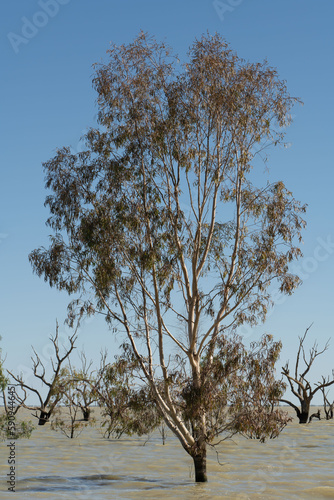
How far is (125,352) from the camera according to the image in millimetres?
14922

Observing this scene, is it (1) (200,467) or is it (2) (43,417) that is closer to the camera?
(1) (200,467)

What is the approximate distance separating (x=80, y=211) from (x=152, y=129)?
257cm

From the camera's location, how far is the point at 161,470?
17.7 meters

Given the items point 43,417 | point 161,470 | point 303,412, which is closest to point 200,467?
point 161,470

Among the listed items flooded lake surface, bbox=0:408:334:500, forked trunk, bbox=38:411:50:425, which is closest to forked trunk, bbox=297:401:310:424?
flooded lake surface, bbox=0:408:334:500

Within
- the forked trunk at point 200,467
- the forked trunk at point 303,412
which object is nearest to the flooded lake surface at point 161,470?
the forked trunk at point 200,467

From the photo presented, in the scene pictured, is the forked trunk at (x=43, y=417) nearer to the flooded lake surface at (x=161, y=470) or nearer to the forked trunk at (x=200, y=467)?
the flooded lake surface at (x=161, y=470)

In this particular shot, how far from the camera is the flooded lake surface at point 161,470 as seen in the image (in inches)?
547

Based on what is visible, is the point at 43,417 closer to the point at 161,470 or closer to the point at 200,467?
the point at 161,470

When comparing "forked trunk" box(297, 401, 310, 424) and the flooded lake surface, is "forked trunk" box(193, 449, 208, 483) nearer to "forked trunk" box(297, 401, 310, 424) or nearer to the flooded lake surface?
the flooded lake surface

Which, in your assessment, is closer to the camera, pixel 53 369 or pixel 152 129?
pixel 152 129

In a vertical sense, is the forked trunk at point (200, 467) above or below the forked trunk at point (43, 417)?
below

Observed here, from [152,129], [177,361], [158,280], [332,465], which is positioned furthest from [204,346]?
[332,465]

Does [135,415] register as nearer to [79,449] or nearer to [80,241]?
[80,241]
